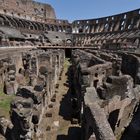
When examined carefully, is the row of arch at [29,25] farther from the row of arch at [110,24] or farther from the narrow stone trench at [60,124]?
the narrow stone trench at [60,124]

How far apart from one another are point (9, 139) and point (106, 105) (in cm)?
405

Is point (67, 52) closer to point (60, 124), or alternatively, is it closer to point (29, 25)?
point (29, 25)

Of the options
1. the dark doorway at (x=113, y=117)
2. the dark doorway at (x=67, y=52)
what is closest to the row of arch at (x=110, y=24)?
the dark doorway at (x=67, y=52)

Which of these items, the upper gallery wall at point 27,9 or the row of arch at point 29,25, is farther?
the upper gallery wall at point 27,9

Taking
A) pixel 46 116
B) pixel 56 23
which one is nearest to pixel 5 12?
pixel 56 23

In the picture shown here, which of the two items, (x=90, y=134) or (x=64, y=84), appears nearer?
(x=90, y=134)

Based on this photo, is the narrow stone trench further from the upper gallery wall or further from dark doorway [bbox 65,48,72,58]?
the upper gallery wall

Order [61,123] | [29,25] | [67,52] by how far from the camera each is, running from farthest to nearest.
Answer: [29,25], [67,52], [61,123]

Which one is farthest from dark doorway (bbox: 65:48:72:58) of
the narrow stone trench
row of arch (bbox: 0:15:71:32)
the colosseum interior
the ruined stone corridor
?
the narrow stone trench

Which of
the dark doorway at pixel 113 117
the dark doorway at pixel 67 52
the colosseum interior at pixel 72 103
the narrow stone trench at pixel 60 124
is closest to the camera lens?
the colosseum interior at pixel 72 103

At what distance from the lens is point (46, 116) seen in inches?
452

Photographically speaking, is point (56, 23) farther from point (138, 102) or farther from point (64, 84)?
point (138, 102)

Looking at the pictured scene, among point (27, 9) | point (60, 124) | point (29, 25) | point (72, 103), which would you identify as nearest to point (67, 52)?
point (29, 25)

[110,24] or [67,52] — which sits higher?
[110,24]
